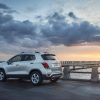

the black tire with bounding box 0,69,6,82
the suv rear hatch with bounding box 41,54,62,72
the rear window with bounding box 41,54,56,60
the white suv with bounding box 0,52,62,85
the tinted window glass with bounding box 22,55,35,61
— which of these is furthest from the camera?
the black tire with bounding box 0,69,6,82

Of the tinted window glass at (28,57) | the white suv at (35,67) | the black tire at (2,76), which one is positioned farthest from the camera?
the black tire at (2,76)

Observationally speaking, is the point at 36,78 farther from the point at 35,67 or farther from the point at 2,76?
the point at 2,76

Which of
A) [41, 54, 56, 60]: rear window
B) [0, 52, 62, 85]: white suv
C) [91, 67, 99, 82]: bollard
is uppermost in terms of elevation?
[41, 54, 56, 60]: rear window

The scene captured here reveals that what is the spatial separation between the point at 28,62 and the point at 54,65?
5.49 feet

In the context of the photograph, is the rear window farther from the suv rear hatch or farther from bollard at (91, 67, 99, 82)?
bollard at (91, 67, 99, 82)

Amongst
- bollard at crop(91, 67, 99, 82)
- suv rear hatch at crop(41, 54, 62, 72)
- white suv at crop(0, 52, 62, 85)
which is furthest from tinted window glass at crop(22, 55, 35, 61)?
bollard at crop(91, 67, 99, 82)

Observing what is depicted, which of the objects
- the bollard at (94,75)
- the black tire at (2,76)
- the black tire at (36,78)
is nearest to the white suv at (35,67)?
the black tire at (36,78)

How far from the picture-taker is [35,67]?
18.5 meters

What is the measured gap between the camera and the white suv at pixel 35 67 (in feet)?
59.8

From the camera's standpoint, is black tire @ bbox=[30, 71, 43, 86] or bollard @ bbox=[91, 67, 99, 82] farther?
bollard @ bbox=[91, 67, 99, 82]

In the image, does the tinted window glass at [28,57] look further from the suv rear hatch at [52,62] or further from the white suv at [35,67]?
the suv rear hatch at [52,62]

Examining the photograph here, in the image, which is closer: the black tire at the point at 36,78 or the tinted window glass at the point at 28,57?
the black tire at the point at 36,78

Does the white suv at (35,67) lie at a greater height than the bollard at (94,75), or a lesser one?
greater

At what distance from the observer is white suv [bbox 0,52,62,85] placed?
18.2 metres
